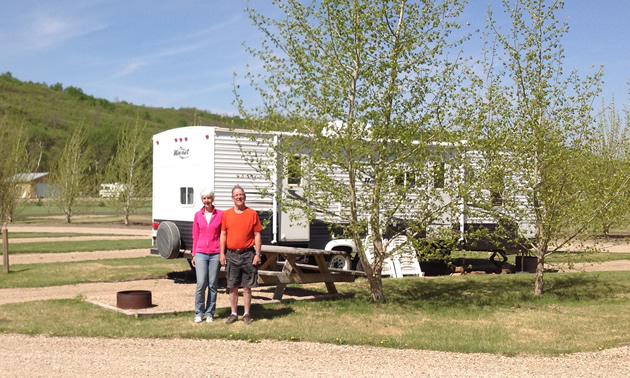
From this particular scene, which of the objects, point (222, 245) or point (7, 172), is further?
point (7, 172)

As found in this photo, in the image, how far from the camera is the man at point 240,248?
9305 mm

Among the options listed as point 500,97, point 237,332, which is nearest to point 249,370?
point 237,332

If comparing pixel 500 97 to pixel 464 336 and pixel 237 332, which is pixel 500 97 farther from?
pixel 237 332

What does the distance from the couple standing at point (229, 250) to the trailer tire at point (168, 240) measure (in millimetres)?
3952

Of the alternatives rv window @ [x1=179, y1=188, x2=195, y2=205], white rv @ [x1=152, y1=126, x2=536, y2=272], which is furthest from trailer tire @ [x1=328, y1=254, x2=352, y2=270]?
rv window @ [x1=179, y1=188, x2=195, y2=205]

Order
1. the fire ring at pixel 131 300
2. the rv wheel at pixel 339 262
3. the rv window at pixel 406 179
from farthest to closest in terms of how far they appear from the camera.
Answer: the rv wheel at pixel 339 262 < the rv window at pixel 406 179 < the fire ring at pixel 131 300

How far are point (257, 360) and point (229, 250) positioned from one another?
2.20 meters

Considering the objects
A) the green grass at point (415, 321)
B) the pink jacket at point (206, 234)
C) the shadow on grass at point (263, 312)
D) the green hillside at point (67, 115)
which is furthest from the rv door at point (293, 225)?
the green hillside at point (67, 115)

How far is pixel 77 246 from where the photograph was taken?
75.4ft

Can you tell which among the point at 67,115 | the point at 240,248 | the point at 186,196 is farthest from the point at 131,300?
the point at 67,115

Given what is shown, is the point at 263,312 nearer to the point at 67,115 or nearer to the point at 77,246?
the point at 77,246

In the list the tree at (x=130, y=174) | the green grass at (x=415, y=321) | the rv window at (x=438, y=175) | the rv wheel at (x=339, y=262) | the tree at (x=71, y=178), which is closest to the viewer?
the green grass at (x=415, y=321)

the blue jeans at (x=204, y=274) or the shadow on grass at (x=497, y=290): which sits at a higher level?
the blue jeans at (x=204, y=274)

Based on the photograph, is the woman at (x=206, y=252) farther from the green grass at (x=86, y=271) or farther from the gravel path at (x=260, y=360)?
the green grass at (x=86, y=271)
